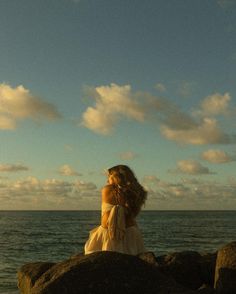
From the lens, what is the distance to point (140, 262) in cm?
735

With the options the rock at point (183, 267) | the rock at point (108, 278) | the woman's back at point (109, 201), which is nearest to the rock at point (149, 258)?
the rock at point (183, 267)

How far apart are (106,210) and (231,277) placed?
7.54ft

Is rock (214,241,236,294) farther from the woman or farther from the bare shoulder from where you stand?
the bare shoulder

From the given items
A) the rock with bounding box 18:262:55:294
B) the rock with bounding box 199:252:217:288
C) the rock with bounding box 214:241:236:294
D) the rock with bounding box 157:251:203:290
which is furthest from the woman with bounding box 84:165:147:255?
the rock with bounding box 214:241:236:294

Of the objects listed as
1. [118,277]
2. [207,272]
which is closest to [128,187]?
[118,277]

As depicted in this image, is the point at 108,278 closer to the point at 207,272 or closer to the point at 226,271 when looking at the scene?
the point at 226,271

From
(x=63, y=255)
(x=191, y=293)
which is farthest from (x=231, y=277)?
(x=63, y=255)

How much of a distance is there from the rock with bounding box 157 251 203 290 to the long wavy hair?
3.78ft

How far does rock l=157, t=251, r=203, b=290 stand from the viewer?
863cm

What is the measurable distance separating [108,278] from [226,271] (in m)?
1.89

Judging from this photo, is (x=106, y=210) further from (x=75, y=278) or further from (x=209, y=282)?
(x=209, y=282)

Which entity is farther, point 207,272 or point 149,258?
point 207,272

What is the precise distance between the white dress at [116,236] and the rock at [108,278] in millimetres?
992

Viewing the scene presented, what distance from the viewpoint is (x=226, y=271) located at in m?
7.57
